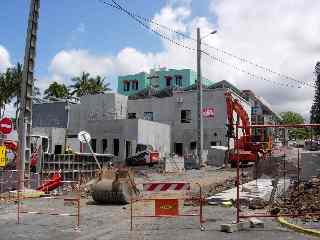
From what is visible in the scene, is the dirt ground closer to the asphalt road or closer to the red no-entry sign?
the asphalt road

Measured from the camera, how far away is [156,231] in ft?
37.2

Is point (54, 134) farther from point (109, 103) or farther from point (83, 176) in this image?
point (83, 176)

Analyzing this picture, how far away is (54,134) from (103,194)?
32999 mm

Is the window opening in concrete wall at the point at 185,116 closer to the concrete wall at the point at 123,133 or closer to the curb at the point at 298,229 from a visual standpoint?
the concrete wall at the point at 123,133

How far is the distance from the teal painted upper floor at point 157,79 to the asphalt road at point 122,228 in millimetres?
81498

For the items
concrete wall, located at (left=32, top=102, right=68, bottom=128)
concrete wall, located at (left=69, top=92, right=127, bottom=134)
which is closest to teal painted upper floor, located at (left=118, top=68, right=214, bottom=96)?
concrete wall, located at (left=32, top=102, right=68, bottom=128)

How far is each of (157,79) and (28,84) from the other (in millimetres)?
78059

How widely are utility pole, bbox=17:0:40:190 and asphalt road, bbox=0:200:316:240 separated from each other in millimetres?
6411

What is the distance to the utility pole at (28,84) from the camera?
824 inches

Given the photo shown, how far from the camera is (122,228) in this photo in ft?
39.2

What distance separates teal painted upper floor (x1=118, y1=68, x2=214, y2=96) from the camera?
97.6 m

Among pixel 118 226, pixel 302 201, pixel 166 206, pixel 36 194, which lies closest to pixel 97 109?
pixel 36 194

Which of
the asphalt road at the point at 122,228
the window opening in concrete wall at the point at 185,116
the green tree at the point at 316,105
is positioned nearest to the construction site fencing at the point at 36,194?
the asphalt road at the point at 122,228

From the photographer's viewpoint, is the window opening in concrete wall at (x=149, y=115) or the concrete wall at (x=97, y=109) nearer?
the concrete wall at (x=97, y=109)
